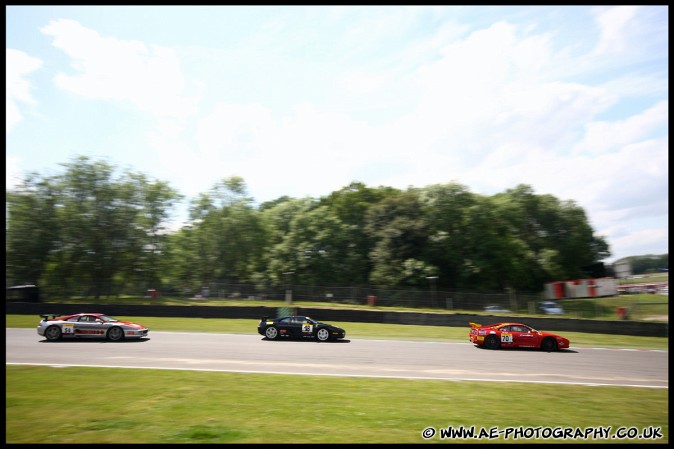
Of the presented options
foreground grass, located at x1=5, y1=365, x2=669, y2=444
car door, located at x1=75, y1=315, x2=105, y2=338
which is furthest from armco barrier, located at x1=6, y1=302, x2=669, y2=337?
foreground grass, located at x1=5, y1=365, x2=669, y2=444

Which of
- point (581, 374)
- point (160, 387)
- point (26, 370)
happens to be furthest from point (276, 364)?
point (581, 374)

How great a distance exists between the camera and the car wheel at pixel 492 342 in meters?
16.9

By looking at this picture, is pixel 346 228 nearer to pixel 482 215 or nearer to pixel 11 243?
pixel 482 215

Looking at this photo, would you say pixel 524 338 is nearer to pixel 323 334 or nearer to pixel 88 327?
pixel 323 334

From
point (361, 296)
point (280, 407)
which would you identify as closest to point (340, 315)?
point (361, 296)

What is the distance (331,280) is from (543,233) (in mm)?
29465

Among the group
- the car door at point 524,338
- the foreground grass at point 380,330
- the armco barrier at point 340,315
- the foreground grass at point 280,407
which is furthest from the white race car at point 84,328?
the car door at point 524,338

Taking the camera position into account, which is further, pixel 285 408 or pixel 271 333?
pixel 271 333

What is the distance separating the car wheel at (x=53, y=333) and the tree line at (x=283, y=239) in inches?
752

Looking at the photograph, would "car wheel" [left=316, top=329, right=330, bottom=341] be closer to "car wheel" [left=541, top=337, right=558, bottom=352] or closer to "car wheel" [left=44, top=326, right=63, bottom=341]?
"car wheel" [left=541, top=337, right=558, bottom=352]

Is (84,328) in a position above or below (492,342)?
above

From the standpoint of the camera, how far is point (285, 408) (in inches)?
306

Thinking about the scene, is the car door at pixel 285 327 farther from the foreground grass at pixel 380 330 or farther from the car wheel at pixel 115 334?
the car wheel at pixel 115 334

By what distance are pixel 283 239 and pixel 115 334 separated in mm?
37831
